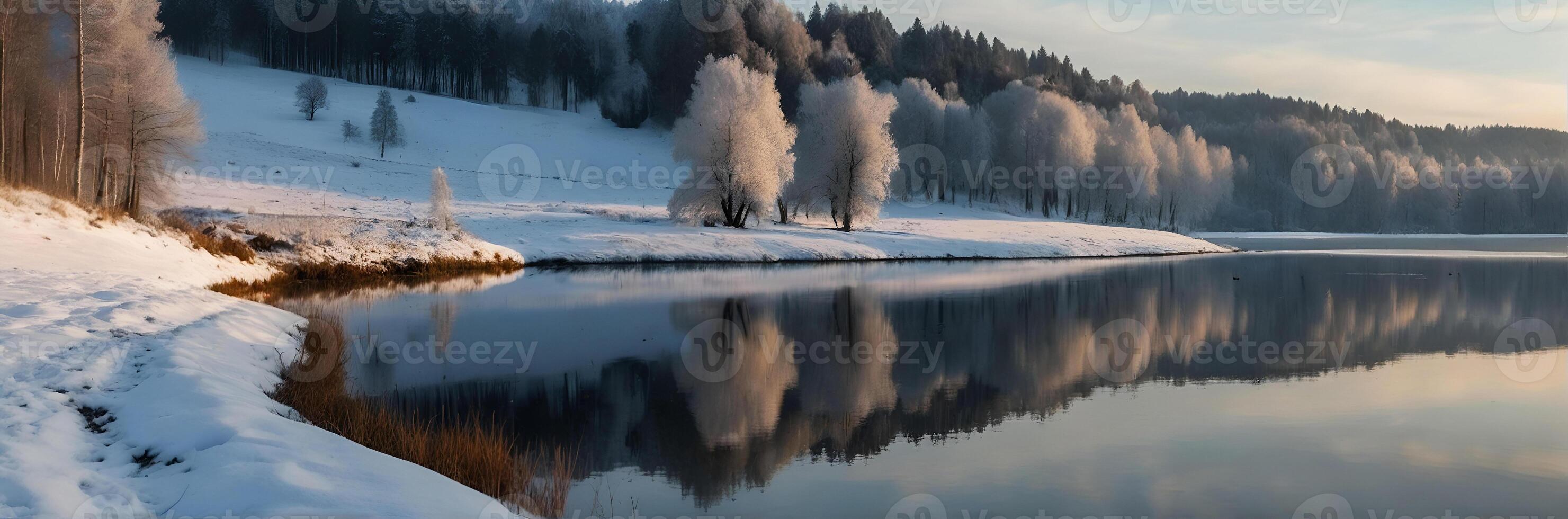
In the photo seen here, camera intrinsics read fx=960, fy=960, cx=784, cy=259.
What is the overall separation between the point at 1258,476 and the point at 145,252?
73.8ft

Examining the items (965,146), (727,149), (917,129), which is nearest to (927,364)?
(727,149)

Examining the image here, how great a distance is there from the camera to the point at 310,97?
75062mm

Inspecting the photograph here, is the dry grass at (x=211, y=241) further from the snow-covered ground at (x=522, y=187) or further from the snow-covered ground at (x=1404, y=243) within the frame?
the snow-covered ground at (x=1404, y=243)

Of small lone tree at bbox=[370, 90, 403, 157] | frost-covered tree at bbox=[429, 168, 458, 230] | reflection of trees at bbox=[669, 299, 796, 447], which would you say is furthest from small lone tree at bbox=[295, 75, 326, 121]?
reflection of trees at bbox=[669, 299, 796, 447]

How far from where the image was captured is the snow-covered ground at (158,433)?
224 inches

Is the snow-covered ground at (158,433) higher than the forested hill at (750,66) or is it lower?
lower

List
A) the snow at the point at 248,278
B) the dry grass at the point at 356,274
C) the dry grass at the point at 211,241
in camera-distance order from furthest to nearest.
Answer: the dry grass at the point at 211,241 < the dry grass at the point at 356,274 < the snow at the point at 248,278

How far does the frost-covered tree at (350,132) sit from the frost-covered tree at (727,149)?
34.7 meters

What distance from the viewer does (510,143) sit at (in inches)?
3051

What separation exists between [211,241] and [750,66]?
56.1 m

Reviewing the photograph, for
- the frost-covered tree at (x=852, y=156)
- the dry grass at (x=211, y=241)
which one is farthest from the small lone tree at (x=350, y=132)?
the dry grass at (x=211, y=241)

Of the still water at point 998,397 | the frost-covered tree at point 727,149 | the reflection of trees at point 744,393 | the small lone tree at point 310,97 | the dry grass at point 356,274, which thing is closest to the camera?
the still water at point 998,397

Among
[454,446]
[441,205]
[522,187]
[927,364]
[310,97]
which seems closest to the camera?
[454,446]

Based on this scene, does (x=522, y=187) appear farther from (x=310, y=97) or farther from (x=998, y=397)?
(x=998, y=397)
